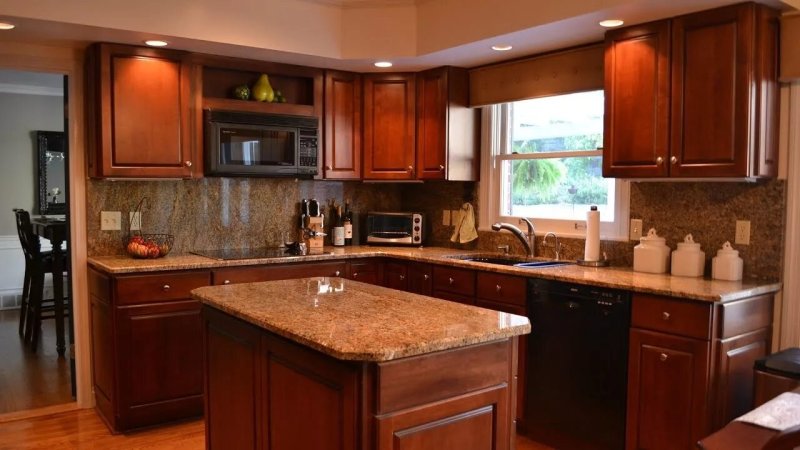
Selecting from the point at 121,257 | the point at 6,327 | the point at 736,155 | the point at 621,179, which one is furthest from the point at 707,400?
the point at 6,327

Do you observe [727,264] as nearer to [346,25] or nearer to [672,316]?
[672,316]

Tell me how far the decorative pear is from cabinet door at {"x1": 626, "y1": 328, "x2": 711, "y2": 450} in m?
2.63

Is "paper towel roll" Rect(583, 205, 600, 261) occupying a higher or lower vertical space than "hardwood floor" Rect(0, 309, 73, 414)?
higher

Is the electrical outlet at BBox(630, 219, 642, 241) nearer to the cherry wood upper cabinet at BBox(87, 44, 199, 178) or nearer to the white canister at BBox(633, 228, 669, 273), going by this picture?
the white canister at BBox(633, 228, 669, 273)

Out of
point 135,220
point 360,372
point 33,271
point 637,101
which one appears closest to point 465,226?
point 637,101

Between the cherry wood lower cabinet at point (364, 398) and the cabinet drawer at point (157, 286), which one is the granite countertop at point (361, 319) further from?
the cabinet drawer at point (157, 286)

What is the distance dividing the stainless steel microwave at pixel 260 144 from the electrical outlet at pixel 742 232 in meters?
2.54

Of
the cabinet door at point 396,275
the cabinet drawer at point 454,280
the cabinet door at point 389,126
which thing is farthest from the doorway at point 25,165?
the cabinet drawer at point 454,280

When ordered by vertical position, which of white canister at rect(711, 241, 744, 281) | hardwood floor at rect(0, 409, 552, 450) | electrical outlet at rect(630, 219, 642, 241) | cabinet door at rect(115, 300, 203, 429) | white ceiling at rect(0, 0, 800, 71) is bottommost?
hardwood floor at rect(0, 409, 552, 450)

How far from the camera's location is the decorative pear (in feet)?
13.7

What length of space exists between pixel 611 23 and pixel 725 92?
63 cm

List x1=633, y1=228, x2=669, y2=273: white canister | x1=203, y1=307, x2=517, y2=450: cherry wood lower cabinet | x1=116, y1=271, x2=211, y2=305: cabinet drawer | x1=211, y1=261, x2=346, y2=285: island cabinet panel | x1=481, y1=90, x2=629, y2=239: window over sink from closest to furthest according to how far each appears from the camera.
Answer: x1=203, y1=307, x2=517, y2=450: cherry wood lower cabinet
x1=633, y1=228, x2=669, y2=273: white canister
x1=116, y1=271, x2=211, y2=305: cabinet drawer
x1=211, y1=261, x2=346, y2=285: island cabinet panel
x1=481, y1=90, x2=629, y2=239: window over sink

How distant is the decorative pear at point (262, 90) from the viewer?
13.7 ft

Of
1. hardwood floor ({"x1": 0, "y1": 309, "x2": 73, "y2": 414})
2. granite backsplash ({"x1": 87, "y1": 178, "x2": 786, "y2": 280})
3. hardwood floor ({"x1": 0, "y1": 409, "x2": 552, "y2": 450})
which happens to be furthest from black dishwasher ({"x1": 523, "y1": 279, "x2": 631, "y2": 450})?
hardwood floor ({"x1": 0, "y1": 309, "x2": 73, "y2": 414})
